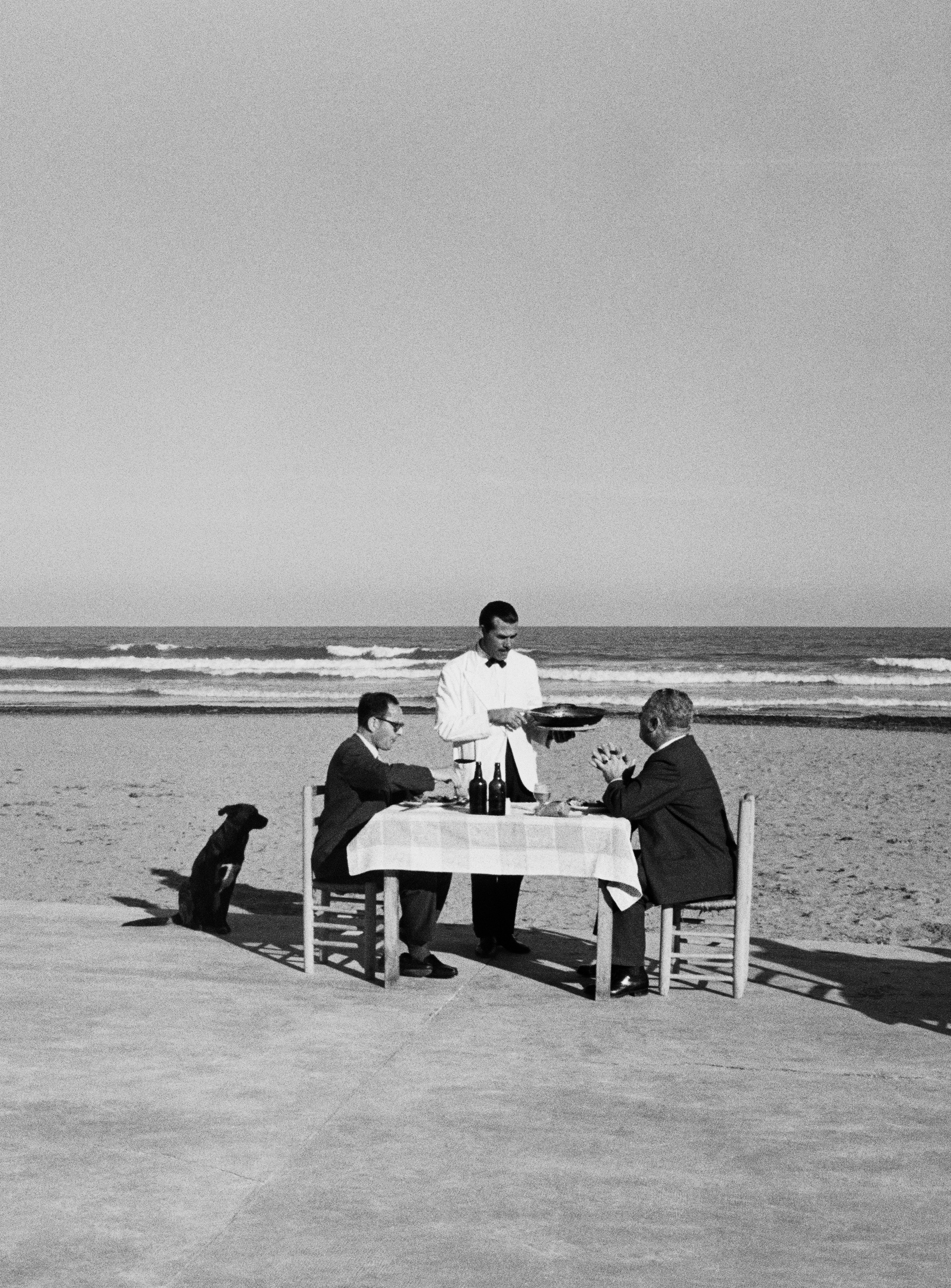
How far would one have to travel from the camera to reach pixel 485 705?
20.1 feet

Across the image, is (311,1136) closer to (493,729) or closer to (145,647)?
(493,729)

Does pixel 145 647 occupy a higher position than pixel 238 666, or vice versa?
pixel 145 647

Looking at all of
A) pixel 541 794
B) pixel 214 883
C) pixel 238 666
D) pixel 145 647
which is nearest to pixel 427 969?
pixel 541 794

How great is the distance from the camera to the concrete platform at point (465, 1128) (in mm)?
2930

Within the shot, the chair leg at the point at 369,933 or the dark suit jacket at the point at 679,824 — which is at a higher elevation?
the dark suit jacket at the point at 679,824

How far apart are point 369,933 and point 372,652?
132 ft

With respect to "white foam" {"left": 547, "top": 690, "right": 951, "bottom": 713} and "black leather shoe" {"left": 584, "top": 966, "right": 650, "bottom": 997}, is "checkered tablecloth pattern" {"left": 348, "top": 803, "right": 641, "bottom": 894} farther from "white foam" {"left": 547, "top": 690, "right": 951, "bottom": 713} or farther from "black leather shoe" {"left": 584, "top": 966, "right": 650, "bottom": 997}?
"white foam" {"left": 547, "top": 690, "right": 951, "bottom": 713}

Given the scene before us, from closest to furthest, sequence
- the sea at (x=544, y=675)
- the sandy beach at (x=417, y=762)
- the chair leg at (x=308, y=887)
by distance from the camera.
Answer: the chair leg at (x=308, y=887)
the sandy beach at (x=417, y=762)
the sea at (x=544, y=675)

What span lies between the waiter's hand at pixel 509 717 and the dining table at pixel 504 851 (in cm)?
52

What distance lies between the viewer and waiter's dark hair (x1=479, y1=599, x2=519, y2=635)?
5.98m

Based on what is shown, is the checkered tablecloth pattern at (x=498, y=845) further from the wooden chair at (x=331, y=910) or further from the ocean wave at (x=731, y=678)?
the ocean wave at (x=731, y=678)

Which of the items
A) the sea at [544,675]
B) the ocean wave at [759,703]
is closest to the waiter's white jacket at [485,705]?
the sea at [544,675]

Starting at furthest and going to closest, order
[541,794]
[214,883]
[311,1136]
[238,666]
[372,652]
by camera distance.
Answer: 1. [372,652]
2. [238,666]
3. [214,883]
4. [541,794]
5. [311,1136]

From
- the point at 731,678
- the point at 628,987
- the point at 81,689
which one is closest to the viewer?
the point at 628,987
